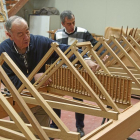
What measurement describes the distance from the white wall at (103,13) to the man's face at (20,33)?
5555 mm

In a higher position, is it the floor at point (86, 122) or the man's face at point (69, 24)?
the man's face at point (69, 24)

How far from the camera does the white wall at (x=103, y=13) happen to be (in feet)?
24.6

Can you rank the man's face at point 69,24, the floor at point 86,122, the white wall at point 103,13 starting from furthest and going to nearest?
the white wall at point 103,13, the floor at point 86,122, the man's face at point 69,24

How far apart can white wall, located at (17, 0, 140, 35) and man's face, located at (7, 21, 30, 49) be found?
5.56 meters

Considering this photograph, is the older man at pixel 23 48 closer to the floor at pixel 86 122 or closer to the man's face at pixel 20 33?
the man's face at pixel 20 33

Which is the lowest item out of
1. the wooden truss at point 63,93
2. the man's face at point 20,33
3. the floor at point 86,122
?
the floor at point 86,122

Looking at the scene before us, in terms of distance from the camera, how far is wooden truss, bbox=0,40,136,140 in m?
1.50

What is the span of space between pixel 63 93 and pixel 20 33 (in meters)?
0.78

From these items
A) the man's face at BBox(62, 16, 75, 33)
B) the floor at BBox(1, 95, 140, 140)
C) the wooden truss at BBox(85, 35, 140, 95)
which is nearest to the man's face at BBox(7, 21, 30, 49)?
the wooden truss at BBox(85, 35, 140, 95)

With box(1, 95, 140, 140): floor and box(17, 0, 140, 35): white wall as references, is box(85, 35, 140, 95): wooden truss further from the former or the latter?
box(17, 0, 140, 35): white wall

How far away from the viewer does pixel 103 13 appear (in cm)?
821

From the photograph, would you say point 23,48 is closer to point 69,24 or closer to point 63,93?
point 63,93

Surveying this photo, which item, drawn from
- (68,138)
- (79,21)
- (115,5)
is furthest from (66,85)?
(79,21)

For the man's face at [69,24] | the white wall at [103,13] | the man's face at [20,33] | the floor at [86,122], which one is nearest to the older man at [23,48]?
the man's face at [20,33]
